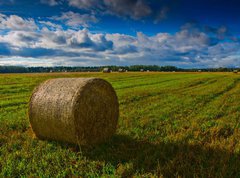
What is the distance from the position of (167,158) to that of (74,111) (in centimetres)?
273

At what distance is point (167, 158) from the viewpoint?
592 cm

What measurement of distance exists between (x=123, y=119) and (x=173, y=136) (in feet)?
9.37

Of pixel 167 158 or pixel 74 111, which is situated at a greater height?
pixel 74 111

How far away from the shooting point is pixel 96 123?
7.38 m

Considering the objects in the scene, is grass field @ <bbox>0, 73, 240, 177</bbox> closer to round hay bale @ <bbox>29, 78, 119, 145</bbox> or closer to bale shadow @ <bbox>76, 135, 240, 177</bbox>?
bale shadow @ <bbox>76, 135, 240, 177</bbox>

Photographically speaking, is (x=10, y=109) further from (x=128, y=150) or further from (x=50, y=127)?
(x=128, y=150)

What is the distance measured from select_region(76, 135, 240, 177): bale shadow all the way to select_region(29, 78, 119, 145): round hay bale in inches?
19.2

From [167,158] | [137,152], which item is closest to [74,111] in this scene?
[137,152]

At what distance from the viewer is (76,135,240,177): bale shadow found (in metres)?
5.23

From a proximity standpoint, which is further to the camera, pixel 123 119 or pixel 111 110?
pixel 123 119

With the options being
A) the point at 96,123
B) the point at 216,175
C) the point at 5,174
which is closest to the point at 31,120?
the point at 96,123

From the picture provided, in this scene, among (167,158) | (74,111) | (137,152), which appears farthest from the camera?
(74,111)

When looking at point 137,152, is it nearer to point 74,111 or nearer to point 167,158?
point 167,158

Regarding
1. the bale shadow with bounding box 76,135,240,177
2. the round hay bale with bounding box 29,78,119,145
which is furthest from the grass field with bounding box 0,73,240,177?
the round hay bale with bounding box 29,78,119,145
